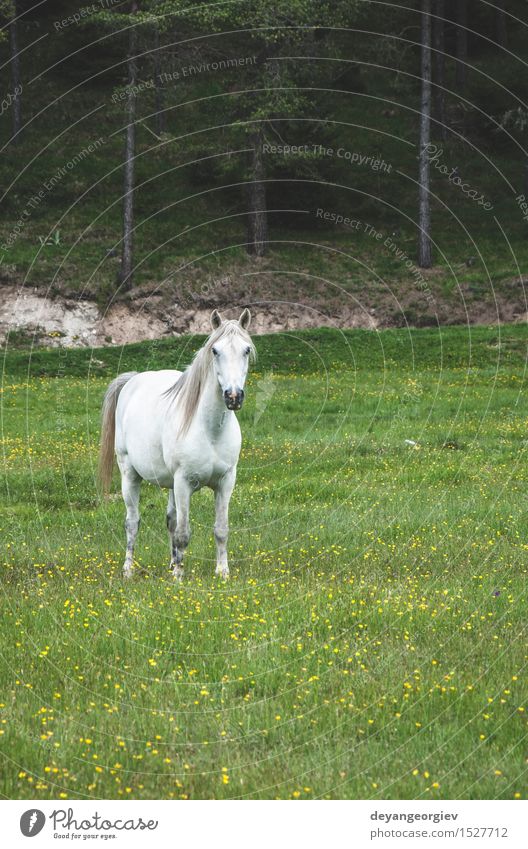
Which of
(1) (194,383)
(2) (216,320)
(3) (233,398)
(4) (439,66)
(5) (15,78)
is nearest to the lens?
(3) (233,398)

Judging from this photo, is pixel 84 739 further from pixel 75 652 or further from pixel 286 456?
pixel 286 456

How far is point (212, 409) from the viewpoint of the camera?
10.8 metres

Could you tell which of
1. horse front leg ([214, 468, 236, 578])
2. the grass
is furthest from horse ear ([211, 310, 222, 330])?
the grass

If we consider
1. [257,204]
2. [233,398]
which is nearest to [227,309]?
[257,204]

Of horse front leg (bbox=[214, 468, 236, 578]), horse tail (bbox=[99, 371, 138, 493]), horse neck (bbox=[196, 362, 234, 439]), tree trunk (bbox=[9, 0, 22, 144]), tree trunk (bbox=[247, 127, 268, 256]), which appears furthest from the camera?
tree trunk (bbox=[9, 0, 22, 144])

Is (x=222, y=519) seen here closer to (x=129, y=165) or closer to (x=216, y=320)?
(x=216, y=320)

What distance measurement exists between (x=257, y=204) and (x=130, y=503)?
29558mm

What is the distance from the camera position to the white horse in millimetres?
10148

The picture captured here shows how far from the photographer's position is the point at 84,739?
6551 millimetres

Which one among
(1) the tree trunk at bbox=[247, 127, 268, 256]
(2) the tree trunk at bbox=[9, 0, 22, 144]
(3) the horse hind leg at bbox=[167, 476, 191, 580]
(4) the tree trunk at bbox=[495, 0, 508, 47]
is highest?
(4) the tree trunk at bbox=[495, 0, 508, 47]

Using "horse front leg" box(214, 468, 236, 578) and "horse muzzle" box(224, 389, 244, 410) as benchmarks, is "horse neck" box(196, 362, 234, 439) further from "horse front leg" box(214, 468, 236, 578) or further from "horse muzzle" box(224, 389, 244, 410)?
"horse muzzle" box(224, 389, 244, 410)

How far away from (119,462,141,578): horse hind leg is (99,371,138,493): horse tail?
630mm

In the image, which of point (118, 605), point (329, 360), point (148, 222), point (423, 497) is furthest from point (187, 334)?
point (118, 605)

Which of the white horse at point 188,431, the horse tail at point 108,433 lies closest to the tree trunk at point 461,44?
the horse tail at point 108,433
